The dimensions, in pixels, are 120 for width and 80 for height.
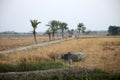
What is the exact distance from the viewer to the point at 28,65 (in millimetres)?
11680

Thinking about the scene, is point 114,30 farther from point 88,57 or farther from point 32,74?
point 32,74

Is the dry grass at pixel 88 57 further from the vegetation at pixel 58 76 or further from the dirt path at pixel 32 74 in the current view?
the dirt path at pixel 32 74

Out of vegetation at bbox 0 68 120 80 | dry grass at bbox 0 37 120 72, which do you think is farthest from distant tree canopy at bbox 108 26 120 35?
vegetation at bbox 0 68 120 80

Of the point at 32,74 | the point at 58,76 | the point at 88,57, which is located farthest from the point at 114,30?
the point at 32,74

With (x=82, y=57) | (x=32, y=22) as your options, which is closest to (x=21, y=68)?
(x=82, y=57)

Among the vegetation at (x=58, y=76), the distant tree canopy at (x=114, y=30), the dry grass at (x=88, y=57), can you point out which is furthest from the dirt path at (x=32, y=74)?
the distant tree canopy at (x=114, y=30)

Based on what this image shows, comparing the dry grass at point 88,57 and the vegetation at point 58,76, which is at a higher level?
the vegetation at point 58,76

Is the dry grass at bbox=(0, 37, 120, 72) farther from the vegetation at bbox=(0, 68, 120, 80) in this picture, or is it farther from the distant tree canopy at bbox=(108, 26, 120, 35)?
the distant tree canopy at bbox=(108, 26, 120, 35)

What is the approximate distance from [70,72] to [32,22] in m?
36.1

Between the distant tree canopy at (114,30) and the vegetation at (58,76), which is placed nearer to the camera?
the vegetation at (58,76)

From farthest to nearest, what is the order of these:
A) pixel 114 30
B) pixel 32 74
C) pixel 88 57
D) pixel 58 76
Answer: pixel 114 30 → pixel 88 57 → pixel 32 74 → pixel 58 76

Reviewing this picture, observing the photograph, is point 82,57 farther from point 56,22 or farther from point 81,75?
point 56,22

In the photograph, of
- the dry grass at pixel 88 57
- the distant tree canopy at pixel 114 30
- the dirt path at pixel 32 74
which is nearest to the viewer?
the dirt path at pixel 32 74

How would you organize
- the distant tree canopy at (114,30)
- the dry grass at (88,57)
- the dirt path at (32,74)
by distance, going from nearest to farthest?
the dirt path at (32,74), the dry grass at (88,57), the distant tree canopy at (114,30)
